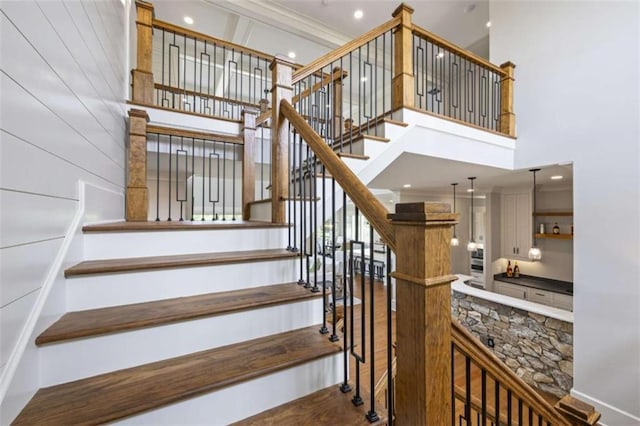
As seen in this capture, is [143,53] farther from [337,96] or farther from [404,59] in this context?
[404,59]

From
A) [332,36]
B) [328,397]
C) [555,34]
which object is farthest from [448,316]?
[332,36]

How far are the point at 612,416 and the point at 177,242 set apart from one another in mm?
4385

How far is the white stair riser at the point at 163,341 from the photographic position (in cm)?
97

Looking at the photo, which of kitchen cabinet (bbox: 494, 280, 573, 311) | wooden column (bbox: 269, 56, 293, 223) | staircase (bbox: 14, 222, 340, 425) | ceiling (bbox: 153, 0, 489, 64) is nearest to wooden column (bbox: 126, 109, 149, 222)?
staircase (bbox: 14, 222, 340, 425)

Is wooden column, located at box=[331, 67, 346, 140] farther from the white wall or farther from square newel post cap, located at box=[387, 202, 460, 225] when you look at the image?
the white wall

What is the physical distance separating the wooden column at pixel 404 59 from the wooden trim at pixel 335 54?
74mm

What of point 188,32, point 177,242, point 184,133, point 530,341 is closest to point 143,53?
point 188,32

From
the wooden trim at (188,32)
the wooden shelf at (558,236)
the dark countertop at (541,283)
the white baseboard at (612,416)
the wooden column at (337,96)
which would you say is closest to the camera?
the wooden column at (337,96)

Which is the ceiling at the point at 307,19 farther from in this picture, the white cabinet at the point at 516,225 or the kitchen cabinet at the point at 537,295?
the kitchen cabinet at the point at 537,295

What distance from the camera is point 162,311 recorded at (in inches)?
47.1

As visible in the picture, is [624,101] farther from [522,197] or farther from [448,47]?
[522,197]

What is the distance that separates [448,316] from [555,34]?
437cm

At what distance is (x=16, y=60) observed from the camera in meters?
0.84

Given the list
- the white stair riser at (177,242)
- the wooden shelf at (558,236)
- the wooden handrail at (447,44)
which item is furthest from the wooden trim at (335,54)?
the wooden shelf at (558,236)
